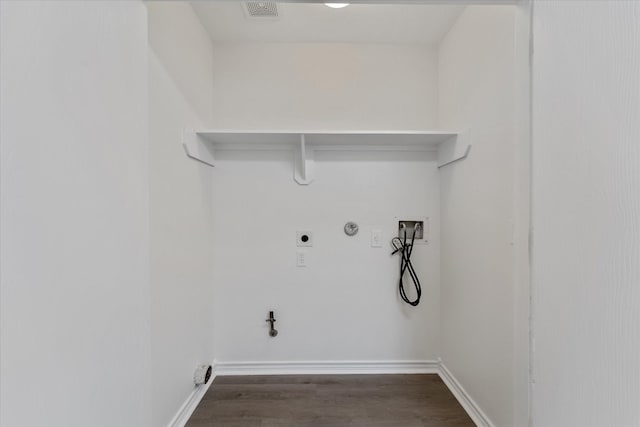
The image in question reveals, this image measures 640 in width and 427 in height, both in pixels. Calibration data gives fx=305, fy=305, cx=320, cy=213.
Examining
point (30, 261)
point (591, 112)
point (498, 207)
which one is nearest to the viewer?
→ point (30, 261)

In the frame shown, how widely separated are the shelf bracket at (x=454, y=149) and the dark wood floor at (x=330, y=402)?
153 centimetres

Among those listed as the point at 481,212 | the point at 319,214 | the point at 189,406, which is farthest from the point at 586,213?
the point at 189,406

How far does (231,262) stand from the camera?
2.26 m

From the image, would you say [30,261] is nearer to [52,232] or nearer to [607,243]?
[52,232]

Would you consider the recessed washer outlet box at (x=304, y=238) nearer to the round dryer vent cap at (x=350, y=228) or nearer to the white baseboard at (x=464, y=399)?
the round dryer vent cap at (x=350, y=228)

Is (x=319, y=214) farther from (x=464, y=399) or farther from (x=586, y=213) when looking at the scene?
(x=586, y=213)

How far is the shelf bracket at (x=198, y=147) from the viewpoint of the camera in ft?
5.82

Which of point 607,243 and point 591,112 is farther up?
point 591,112

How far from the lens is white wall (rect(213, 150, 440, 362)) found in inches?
89.1

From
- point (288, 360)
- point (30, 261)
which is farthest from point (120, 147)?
point (288, 360)

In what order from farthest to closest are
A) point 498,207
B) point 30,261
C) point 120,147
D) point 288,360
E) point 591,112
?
point 288,360
point 498,207
point 120,147
point 591,112
point 30,261

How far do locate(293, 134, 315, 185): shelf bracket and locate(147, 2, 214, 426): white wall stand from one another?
2.07 ft

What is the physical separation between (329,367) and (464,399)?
90 cm

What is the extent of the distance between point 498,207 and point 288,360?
175 cm
